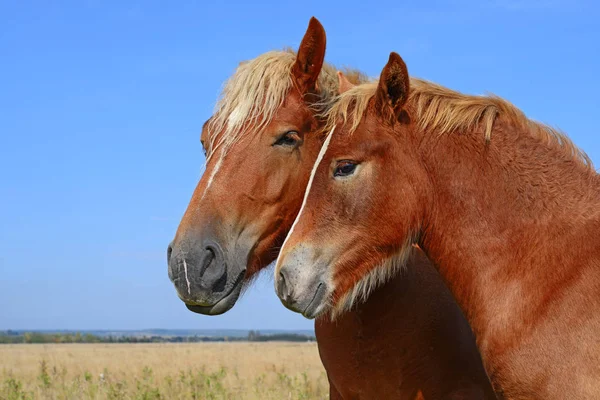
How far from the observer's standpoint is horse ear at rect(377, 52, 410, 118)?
162 inches

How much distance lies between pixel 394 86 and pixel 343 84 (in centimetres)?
77

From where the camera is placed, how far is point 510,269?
3.81m

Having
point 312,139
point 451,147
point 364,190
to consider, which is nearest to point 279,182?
point 312,139

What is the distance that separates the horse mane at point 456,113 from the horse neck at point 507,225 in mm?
54

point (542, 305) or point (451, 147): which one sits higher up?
point (451, 147)

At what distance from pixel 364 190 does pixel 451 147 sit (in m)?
0.56

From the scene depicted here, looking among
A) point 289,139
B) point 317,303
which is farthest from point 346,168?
point 317,303

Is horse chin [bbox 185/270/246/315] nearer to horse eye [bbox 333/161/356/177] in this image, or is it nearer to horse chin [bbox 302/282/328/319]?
horse chin [bbox 302/282/328/319]

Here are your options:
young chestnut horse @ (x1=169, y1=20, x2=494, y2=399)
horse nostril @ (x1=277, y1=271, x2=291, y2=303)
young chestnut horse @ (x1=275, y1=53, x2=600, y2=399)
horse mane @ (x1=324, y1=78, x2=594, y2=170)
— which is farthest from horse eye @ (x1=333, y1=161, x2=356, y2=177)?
horse nostril @ (x1=277, y1=271, x2=291, y2=303)

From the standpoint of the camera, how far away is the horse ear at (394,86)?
4.11 m

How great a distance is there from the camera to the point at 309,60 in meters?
4.88

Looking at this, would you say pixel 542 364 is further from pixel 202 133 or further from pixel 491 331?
pixel 202 133

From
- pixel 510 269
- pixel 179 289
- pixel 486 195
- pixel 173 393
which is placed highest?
pixel 486 195

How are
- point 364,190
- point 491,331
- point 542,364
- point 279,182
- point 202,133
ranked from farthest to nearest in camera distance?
point 202,133 → point 279,182 → point 364,190 → point 491,331 → point 542,364
